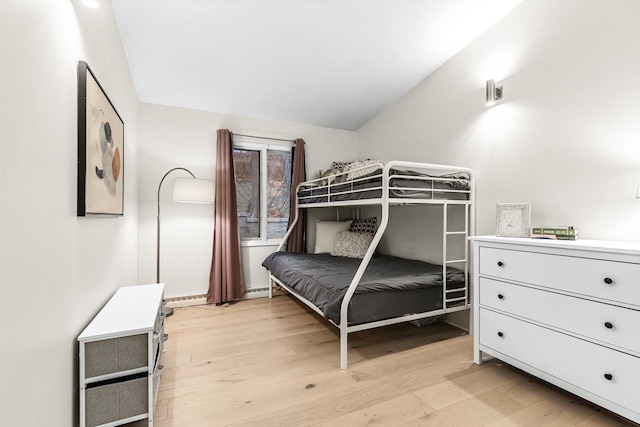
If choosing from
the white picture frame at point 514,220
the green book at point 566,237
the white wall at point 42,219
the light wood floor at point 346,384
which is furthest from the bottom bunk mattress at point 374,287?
the white wall at point 42,219

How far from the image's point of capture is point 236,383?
1.85m

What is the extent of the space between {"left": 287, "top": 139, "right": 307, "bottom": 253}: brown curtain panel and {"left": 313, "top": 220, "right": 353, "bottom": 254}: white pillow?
0.76 feet

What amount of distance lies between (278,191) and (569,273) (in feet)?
10.1

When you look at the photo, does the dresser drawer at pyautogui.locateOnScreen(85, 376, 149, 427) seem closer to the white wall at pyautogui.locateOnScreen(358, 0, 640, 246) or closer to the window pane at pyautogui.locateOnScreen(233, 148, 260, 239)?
the window pane at pyautogui.locateOnScreen(233, 148, 260, 239)

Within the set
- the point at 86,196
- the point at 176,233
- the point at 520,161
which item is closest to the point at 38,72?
the point at 86,196

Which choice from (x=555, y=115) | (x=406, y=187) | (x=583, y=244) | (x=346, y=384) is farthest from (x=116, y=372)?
(x=555, y=115)

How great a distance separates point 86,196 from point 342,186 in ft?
6.41

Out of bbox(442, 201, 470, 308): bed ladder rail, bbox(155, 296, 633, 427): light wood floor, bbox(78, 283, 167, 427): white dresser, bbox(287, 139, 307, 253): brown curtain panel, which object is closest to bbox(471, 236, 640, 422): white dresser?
bbox(155, 296, 633, 427): light wood floor

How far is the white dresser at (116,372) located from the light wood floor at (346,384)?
26 cm

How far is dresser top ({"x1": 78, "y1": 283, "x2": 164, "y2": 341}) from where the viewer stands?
131 cm

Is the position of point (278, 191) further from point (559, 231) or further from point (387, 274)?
point (559, 231)

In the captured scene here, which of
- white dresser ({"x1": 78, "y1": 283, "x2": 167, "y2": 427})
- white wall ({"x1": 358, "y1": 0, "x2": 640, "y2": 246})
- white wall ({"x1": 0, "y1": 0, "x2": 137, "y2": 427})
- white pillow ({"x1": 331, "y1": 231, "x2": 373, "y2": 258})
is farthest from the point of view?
white pillow ({"x1": 331, "y1": 231, "x2": 373, "y2": 258})

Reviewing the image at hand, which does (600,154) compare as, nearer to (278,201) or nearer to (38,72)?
(38,72)

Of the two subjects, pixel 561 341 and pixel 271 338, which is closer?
pixel 561 341
